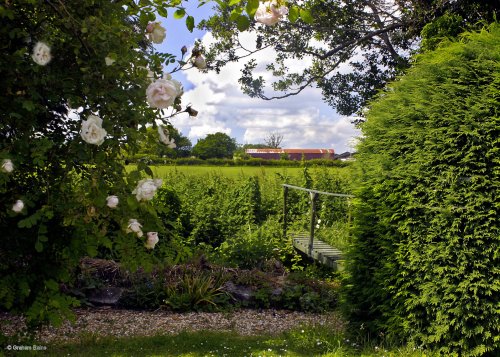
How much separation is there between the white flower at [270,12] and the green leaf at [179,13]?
500mm

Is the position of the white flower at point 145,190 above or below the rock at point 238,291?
above

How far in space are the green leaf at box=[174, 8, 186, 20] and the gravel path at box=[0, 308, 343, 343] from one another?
3.35 meters

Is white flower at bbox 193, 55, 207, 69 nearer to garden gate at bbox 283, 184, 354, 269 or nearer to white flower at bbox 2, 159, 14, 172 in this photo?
white flower at bbox 2, 159, 14, 172

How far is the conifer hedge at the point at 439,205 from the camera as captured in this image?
14.2ft

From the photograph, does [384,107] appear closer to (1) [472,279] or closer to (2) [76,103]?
(1) [472,279]

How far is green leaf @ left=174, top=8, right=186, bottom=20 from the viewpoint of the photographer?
3.04 m

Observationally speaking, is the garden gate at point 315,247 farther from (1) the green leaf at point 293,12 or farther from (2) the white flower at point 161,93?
(2) the white flower at point 161,93

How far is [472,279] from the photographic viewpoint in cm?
437

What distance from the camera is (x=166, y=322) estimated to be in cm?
588

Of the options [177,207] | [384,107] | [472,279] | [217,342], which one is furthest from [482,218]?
[177,207]

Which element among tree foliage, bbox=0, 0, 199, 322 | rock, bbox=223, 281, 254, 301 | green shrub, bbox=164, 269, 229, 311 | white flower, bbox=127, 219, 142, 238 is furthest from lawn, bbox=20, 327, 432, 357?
white flower, bbox=127, 219, 142, 238

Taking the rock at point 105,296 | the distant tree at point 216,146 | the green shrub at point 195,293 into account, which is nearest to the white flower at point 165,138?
the green shrub at point 195,293

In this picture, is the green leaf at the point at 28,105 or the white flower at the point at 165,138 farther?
the white flower at the point at 165,138

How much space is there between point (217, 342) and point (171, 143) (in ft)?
9.02
